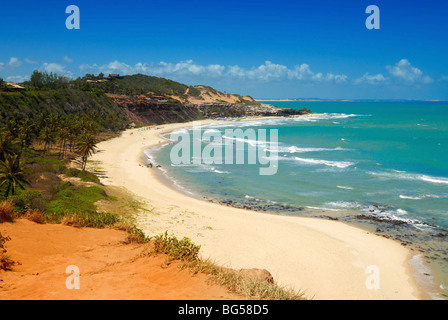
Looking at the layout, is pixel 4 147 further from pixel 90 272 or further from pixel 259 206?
pixel 90 272

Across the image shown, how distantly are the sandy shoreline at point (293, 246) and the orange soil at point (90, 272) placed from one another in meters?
7.77

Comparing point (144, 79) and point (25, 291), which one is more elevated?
A: point (144, 79)

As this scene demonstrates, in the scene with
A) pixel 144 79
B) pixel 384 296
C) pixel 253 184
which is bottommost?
pixel 384 296

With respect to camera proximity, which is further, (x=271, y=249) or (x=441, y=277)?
(x=271, y=249)

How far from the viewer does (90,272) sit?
9867 millimetres

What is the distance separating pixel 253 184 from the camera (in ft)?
137

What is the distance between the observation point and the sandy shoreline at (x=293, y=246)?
18000mm

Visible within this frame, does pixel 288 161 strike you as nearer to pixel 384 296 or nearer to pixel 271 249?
pixel 271 249

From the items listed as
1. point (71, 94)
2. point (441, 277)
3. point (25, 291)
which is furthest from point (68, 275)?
point (71, 94)

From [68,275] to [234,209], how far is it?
898 inches

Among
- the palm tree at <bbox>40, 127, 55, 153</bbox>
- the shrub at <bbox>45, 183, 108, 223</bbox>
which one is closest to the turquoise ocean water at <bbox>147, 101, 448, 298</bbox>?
the shrub at <bbox>45, 183, 108, 223</bbox>

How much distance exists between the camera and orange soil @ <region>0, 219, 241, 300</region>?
8.54m
